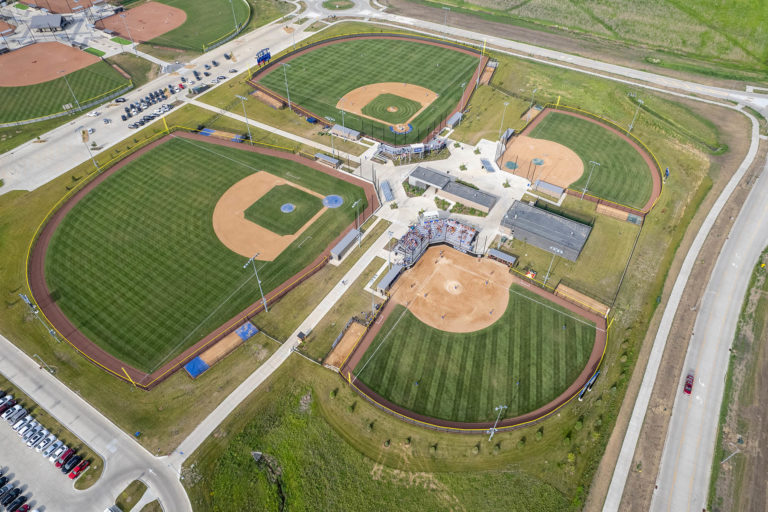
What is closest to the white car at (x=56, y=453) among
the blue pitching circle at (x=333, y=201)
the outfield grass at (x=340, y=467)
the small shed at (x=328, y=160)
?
the outfield grass at (x=340, y=467)

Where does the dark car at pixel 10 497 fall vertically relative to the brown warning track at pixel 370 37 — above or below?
below

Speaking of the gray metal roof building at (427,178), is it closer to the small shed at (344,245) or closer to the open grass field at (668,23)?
the small shed at (344,245)

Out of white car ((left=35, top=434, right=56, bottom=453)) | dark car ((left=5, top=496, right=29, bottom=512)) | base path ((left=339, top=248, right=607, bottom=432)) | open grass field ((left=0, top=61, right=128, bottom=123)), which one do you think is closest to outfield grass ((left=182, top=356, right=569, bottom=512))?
base path ((left=339, top=248, right=607, bottom=432))

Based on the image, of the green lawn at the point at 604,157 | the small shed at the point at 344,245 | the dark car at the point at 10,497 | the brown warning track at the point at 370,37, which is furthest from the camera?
the brown warning track at the point at 370,37

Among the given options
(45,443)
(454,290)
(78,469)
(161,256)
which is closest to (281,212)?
(161,256)

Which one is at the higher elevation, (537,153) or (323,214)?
(537,153)

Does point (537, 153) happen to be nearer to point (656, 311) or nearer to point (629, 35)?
point (656, 311)

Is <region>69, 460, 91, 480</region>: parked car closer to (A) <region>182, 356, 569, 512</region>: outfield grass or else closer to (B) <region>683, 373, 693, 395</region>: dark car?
(A) <region>182, 356, 569, 512</region>: outfield grass

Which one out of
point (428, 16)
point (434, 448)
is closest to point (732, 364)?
point (434, 448)
